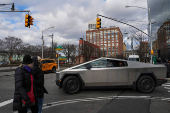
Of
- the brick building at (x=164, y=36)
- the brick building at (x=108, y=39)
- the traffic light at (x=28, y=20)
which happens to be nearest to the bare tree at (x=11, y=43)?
the traffic light at (x=28, y=20)

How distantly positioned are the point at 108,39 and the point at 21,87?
109m

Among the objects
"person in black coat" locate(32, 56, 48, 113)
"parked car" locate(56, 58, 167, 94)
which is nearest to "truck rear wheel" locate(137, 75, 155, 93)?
"parked car" locate(56, 58, 167, 94)

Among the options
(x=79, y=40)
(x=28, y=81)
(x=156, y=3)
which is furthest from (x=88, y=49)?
(x=28, y=81)

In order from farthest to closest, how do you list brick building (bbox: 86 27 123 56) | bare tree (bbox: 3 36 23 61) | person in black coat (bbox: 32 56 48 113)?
brick building (bbox: 86 27 123 56)
bare tree (bbox: 3 36 23 61)
person in black coat (bbox: 32 56 48 113)

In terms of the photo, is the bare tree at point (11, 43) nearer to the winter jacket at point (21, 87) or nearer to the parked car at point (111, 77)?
the parked car at point (111, 77)

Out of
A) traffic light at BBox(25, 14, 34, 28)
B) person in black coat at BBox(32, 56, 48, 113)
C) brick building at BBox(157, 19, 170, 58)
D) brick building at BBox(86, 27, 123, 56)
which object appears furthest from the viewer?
brick building at BBox(86, 27, 123, 56)

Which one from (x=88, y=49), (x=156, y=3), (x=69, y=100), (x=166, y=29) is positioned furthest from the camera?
(x=88, y=49)

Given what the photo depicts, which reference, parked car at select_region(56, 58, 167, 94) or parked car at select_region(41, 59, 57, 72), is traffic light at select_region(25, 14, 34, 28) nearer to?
parked car at select_region(41, 59, 57, 72)

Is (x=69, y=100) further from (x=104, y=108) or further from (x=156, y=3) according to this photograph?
(x=156, y=3)

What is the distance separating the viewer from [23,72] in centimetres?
232

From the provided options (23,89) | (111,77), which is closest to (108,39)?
(111,77)

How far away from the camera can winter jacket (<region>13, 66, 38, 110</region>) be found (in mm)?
2176

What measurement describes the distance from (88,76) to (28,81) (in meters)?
3.24

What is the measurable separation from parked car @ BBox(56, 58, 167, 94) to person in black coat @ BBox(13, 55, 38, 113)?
113 inches
